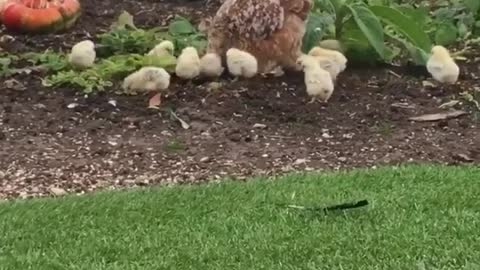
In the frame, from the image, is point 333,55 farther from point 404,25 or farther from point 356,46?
point 404,25

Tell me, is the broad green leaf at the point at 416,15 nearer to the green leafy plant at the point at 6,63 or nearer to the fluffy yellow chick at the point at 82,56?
the fluffy yellow chick at the point at 82,56

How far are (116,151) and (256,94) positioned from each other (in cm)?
75

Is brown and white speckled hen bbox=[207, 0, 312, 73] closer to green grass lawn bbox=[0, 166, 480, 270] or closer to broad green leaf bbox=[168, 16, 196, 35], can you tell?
broad green leaf bbox=[168, 16, 196, 35]

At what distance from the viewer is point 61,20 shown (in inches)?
218

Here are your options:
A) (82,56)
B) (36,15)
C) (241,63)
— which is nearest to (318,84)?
(241,63)

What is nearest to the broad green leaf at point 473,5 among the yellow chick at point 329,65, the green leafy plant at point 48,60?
the yellow chick at point 329,65

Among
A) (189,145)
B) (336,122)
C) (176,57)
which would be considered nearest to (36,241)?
(189,145)

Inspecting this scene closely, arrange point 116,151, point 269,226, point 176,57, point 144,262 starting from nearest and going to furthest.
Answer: point 144,262
point 269,226
point 116,151
point 176,57

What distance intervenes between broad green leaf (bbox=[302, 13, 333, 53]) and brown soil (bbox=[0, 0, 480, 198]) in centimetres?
21

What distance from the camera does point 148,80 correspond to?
448 cm

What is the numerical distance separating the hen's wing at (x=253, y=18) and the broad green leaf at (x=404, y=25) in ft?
1.77

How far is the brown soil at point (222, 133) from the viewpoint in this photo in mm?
3799

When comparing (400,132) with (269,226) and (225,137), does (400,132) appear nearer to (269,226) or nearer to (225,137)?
(225,137)

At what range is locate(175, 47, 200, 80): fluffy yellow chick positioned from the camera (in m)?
4.57
